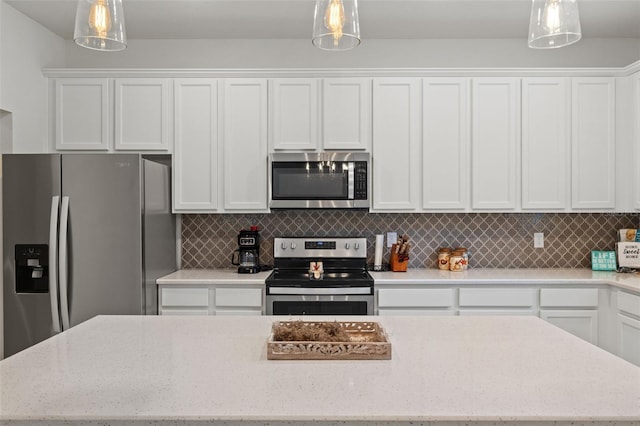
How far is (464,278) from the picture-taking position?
10.9 ft

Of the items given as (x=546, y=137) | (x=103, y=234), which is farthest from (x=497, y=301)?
(x=103, y=234)

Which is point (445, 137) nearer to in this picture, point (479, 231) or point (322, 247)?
point (479, 231)

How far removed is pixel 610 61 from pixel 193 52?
344cm

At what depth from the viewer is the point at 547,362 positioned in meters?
1.44

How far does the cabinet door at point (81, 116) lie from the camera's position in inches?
140

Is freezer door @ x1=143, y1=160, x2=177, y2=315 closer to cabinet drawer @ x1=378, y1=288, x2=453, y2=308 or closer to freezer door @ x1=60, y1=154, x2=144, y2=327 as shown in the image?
freezer door @ x1=60, y1=154, x2=144, y2=327

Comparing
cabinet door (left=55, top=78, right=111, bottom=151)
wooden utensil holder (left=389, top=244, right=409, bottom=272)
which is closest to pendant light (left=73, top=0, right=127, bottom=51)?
cabinet door (left=55, top=78, right=111, bottom=151)

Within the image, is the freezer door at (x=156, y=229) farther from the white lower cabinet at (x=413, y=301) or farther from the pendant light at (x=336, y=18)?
the pendant light at (x=336, y=18)

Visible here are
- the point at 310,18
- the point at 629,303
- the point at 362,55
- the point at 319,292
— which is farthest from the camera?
the point at 362,55

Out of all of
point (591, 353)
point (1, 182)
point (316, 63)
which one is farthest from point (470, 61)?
point (1, 182)

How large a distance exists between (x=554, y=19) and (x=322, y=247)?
8.44ft

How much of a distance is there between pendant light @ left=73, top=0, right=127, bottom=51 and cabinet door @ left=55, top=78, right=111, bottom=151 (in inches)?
89.9

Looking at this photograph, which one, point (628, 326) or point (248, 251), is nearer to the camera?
point (628, 326)

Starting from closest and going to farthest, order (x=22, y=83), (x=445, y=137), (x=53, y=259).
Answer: (x=53, y=259)
(x=22, y=83)
(x=445, y=137)
